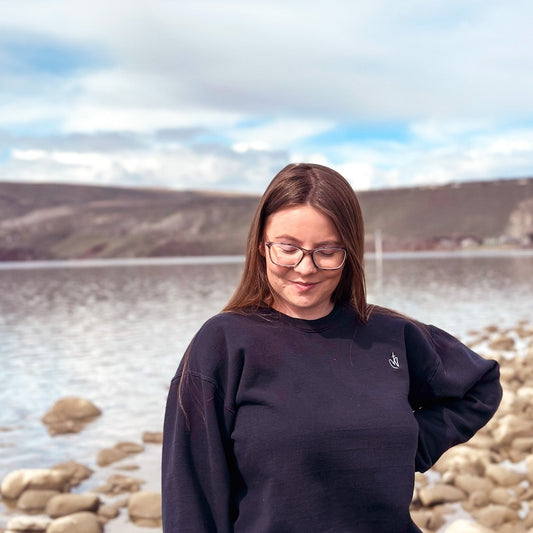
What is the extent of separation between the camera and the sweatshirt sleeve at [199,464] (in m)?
2.12

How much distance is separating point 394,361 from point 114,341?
1567 cm

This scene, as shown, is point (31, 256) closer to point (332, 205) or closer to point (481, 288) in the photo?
point (481, 288)

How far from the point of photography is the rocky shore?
19.8 feet

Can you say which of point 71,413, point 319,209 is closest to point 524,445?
point 71,413

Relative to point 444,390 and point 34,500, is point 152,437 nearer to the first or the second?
point 34,500

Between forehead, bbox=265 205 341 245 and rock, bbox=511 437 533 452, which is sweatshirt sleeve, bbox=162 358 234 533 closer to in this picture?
forehead, bbox=265 205 341 245

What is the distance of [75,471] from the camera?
773 centimetres

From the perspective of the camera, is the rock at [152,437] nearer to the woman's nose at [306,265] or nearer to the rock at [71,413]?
the rock at [71,413]

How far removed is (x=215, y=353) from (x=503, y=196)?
4892 inches

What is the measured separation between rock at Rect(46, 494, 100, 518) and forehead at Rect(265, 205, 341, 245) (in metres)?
5.03

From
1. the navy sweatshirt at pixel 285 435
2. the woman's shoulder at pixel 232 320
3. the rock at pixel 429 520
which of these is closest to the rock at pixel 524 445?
the rock at pixel 429 520

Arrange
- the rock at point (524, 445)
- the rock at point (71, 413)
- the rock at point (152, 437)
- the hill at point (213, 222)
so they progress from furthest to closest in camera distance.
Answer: the hill at point (213, 222)
the rock at point (71, 413)
the rock at point (152, 437)
the rock at point (524, 445)

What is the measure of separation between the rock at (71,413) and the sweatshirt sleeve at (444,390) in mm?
8088

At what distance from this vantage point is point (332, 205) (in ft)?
7.47
